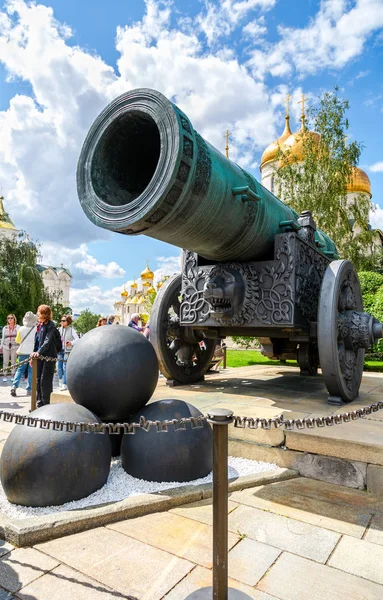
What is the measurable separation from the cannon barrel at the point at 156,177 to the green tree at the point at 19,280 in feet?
55.9

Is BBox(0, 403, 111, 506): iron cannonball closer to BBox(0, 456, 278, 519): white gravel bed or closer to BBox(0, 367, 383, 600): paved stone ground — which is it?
BBox(0, 456, 278, 519): white gravel bed

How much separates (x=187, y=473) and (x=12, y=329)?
7.27 meters

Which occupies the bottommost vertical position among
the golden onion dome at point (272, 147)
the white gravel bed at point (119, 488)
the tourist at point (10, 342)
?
the white gravel bed at point (119, 488)

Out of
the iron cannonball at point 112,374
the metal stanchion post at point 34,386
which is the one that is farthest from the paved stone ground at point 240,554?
the metal stanchion post at point 34,386

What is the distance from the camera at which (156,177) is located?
2541 mm

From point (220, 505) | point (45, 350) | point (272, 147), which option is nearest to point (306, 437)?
point (220, 505)

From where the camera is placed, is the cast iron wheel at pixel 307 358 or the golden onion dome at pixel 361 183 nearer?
the cast iron wheel at pixel 307 358

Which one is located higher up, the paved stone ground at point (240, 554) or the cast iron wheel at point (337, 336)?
the cast iron wheel at point (337, 336)

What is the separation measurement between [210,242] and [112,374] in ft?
4.60

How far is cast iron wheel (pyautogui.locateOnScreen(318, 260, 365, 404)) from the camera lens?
364 cm

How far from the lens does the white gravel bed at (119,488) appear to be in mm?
2277

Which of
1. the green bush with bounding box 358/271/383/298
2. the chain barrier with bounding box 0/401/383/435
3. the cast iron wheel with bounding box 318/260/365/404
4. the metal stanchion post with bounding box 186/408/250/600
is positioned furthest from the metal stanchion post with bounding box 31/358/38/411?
the green bush with bounding box 358/271/383/298

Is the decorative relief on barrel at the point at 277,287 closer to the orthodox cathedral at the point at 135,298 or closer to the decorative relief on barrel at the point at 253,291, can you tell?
the decorative relief on barrel at the point at 253,291

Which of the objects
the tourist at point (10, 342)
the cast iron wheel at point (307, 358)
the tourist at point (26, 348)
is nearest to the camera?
the cast iron wheel at point (307, 358)
